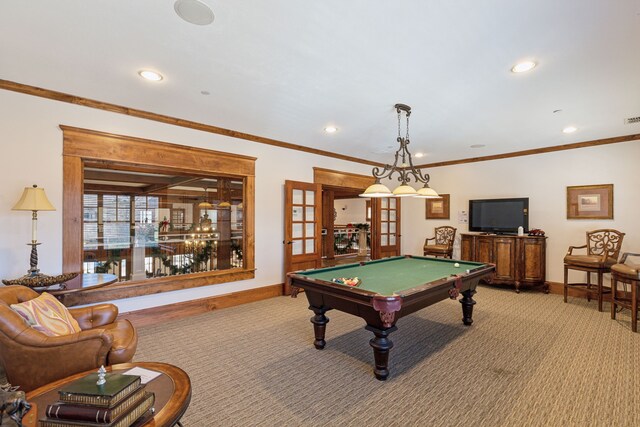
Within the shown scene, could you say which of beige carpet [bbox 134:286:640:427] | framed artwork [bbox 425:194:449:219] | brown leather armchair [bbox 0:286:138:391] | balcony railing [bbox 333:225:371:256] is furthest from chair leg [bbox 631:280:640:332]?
balcony railing [bbox 333:225:371:256]

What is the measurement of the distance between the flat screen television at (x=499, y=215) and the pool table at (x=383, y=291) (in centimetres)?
262

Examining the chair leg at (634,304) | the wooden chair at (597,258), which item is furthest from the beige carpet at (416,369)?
the wooden chair at (597,258)

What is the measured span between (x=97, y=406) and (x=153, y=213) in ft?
15.7

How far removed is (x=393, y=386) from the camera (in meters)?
2.48

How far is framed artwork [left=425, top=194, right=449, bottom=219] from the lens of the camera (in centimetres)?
688

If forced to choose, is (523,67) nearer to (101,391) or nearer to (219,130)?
(101,391)

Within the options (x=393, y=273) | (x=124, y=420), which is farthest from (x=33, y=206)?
(x=393, y=273)

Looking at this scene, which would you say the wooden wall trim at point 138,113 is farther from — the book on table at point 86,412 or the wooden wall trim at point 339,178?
the book on table at point 86,412

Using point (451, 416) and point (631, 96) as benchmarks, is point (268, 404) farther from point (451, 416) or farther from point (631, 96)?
point (631, 96)

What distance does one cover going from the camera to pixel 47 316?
2.23 m

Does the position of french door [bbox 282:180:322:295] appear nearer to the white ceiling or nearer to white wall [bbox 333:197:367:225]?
the white ceiling

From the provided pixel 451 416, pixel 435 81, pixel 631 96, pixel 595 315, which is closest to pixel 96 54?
pixel 435 81

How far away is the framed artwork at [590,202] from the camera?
4.96 metres

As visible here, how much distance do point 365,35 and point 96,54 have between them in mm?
2213
